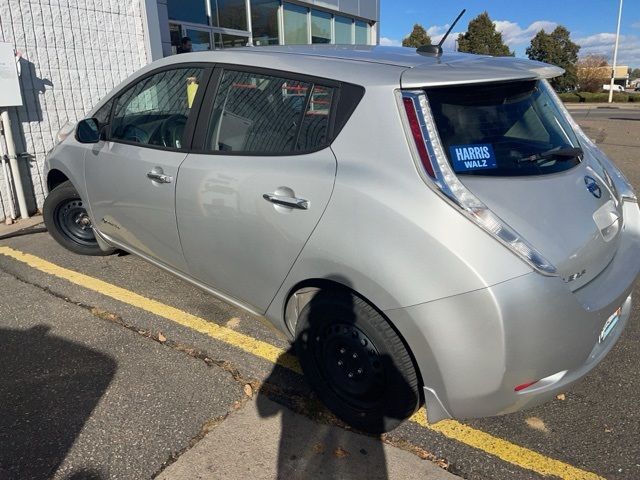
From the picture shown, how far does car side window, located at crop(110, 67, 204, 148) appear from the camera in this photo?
3023 millimetres

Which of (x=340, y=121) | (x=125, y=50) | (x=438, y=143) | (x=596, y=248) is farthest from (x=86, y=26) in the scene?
(x=596, y=248)

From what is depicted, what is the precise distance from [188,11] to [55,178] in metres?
5.38

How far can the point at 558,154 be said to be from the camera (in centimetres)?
232

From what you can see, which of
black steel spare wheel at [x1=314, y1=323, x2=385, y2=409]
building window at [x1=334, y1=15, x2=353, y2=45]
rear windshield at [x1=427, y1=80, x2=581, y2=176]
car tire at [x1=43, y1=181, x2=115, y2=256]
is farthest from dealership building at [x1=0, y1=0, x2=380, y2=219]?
building window at [x1=334, y1=15, x2=353, y2=45]

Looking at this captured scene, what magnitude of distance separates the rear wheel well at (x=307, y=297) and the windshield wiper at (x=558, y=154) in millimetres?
884

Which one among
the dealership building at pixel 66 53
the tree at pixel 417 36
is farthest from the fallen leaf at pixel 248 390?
the tree at pixel 417 36

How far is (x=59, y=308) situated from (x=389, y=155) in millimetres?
2774

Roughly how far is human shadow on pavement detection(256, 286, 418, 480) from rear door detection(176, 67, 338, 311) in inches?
15.1

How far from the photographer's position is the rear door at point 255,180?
91.1 inches

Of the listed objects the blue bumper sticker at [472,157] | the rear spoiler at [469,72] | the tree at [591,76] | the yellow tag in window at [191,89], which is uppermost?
the rear spoiler at [469,72]

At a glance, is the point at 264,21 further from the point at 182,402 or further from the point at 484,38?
the point at 484,38

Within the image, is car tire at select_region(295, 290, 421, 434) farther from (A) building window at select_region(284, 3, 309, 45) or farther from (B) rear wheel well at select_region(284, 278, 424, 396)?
(A) building window at select_region(284, 3, 309, 45)

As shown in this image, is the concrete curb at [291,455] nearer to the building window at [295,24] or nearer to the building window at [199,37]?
the building window at [199,37]

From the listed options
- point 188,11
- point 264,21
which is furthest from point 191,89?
point 264,21
